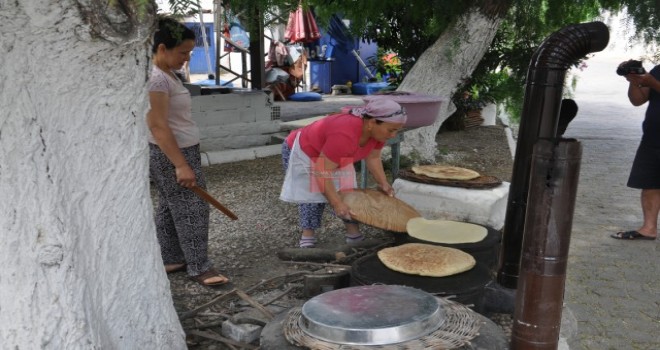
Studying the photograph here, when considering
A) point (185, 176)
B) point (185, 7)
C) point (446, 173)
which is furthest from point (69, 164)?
point (446, 173)

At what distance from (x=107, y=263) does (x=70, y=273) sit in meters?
0.30

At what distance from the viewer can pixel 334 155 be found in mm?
3750

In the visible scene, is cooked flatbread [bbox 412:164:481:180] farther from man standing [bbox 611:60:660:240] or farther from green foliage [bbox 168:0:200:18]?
green foliage [bbox 168:0:200:18]

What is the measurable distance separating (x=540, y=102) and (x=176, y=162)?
2000 mm

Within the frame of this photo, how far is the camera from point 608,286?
4246 millimetres

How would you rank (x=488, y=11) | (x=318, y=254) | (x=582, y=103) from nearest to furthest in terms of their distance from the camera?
1. (x=318, y=254)
2. (x=488, y=11)
3. (x=582, y=103)

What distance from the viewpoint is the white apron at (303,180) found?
4.18 m

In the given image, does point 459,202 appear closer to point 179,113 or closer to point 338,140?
point 338,140

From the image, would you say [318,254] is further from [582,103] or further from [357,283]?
[582,103]

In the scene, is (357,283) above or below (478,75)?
below

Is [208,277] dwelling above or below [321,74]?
below

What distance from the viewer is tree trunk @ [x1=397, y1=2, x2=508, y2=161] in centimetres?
669

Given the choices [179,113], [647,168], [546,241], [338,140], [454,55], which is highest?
[454,55]

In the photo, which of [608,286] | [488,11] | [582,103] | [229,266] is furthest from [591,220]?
[582,103]
